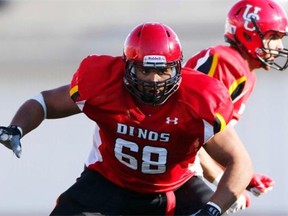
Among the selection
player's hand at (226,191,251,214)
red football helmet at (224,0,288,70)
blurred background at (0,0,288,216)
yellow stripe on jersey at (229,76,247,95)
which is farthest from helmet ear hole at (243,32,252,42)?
blurred background at (0,0,288,216)

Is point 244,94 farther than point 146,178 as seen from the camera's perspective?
Yes

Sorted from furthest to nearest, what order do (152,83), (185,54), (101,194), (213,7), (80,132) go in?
(213,7)
(185,54)
(80,132)
(101,194)
(152,83)

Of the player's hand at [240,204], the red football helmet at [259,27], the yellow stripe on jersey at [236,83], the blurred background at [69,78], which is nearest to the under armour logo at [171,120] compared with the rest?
the player's hand at [240,204]

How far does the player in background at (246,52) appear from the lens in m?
3.76

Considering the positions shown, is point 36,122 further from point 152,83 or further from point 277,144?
point 277,144

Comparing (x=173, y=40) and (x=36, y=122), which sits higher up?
(x=173, y=40)

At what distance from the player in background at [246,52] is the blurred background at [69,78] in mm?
1236

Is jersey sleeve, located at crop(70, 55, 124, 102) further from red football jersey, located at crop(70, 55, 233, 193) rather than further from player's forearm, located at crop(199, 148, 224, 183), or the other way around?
player's forearm, located at crop(199, 148, 224, 183)

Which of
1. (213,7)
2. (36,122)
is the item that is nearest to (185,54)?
(213,7)

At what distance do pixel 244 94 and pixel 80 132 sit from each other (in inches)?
65.6

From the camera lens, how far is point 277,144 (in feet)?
17.4

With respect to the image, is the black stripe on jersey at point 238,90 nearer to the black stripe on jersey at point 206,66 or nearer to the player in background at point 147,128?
the black stripe on jersey at point 206,66

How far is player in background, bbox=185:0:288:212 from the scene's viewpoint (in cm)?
376

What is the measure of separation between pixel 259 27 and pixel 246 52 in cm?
12
